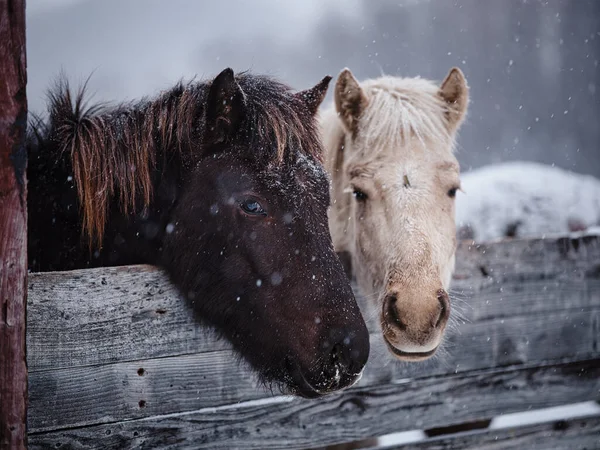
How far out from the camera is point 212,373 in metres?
2.09

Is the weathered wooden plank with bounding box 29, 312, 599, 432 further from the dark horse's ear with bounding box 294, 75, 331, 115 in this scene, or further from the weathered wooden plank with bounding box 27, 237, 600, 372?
the dark horse's ear with bounding box 294, 75, 331, 115

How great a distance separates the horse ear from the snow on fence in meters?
0.95

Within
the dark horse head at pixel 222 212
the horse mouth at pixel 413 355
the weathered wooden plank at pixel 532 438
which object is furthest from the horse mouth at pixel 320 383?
the weathered wooden plank at pixel 532 438

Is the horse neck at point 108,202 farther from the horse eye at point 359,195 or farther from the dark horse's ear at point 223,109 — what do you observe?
the horse eye at point 359,195

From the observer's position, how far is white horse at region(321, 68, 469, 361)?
2.04 m

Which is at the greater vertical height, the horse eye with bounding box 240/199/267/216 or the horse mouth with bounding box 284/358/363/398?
the horse eye with bounding box 240/199/267/216

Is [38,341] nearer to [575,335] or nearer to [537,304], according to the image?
[537,304]

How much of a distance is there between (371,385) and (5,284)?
1.71m

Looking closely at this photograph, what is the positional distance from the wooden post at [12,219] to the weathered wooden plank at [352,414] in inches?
15.9

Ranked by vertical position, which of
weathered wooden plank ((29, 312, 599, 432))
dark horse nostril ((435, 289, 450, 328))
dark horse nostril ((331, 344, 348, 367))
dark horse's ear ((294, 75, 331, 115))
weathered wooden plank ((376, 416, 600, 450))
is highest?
dark horse's ear ((294, 75, 331, 115))

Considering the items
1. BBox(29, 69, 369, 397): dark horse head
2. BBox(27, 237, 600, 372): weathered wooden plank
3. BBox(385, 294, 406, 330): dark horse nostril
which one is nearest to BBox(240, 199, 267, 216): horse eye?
BBox(29, 69, 369, 397): dark horse head

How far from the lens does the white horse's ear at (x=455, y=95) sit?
2.71m

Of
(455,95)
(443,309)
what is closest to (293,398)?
(443,309)

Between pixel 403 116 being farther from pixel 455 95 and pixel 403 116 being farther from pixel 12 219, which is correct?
pixel 12 219
